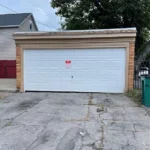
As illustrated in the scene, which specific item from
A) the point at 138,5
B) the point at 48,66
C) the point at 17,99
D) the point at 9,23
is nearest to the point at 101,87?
the point at 48,66

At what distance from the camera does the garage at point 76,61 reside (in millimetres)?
10930

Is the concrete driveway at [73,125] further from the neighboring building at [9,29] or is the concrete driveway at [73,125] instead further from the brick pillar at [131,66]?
the neighboring building at [9,29]

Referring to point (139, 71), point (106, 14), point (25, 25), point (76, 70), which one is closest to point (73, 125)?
point (76, 70)

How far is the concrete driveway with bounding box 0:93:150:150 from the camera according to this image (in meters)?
4.70

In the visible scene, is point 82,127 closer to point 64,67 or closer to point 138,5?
point 64,67

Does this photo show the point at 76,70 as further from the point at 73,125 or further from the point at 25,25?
the point at 25,25

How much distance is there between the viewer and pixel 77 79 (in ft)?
37.2

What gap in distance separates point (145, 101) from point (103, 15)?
511 inches

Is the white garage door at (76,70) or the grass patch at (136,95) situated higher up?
the white garage door at (76,70)

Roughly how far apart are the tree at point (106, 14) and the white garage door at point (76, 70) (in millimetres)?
7266

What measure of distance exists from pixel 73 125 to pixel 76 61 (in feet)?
18.9

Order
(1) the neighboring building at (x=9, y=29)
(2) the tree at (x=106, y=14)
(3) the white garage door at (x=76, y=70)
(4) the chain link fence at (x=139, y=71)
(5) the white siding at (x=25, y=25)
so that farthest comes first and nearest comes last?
(5) the white siding at (x=25, y=25), (1) the neighboring building at (x=9, y=29), (2) the tree at (x=106, y=14), (4) the chain link fence at (x=139, y=71), (3) the white garage door at (x=76, y=70)

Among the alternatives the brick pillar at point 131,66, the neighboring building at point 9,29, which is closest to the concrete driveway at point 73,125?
the brick pillar at point 131,66

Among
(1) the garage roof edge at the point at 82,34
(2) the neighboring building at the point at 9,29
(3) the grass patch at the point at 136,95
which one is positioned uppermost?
(2) the neighboring building at the point at 9,29
